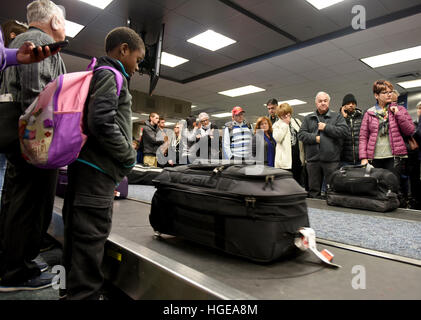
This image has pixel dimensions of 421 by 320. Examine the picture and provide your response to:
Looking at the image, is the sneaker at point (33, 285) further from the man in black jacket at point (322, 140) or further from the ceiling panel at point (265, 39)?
the ceiling panel at point (265, 39)

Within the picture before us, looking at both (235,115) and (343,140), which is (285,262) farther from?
(235,115)

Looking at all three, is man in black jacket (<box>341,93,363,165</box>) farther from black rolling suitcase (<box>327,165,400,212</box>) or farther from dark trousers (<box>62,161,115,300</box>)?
dark trousers (<box>62,161,115,300</box>)

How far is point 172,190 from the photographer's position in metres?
1.44

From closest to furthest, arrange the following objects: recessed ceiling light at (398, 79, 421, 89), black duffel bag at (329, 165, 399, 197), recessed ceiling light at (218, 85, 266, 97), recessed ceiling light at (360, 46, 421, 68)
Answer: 1. black duffel bag at (329, 165, 399, 197)
2. recessed ceiling light at (360, 46, 421, 68)
3. recessed ceiling light at (398, 79, 421, 89)
4. recessed ceiling light at (218, 85, 266, 97)

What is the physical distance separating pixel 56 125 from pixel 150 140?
463cm

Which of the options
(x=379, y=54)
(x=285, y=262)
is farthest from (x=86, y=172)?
(x=379, y=54)

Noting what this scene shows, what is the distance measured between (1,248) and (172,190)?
912 millimetres

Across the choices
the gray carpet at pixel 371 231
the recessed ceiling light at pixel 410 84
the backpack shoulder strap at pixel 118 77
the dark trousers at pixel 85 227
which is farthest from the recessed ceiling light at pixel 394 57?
the dark trousers at pixel 85 227

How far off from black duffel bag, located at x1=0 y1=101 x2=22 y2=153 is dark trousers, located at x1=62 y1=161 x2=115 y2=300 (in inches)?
11.9

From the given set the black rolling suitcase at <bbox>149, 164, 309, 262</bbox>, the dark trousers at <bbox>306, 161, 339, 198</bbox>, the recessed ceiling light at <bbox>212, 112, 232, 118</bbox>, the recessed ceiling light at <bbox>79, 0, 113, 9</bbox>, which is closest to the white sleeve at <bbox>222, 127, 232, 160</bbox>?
the dark trousers at <bbox>306, 161, 339, 198</bbox>

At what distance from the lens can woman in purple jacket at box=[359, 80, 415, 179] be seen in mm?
2883

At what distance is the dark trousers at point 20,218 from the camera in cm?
133

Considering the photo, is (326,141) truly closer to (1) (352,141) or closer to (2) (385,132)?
(1) (352,141)

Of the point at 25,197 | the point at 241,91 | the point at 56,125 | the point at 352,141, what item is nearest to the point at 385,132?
the point at 352,141
